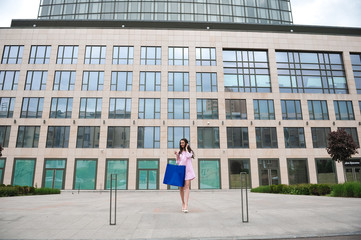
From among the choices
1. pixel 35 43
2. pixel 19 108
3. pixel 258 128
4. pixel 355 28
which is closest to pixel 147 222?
pixel 258 128

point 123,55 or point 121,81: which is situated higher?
point 123,55

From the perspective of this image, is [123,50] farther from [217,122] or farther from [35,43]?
[217,122]

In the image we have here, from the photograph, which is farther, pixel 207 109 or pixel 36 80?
pixel 36 80

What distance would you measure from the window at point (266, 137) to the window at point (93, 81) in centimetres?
2047

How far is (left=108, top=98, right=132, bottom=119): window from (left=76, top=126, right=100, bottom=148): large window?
101 inches

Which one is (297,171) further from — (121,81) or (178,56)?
(121,81)

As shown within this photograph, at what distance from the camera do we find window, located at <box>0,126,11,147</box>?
27328 mm

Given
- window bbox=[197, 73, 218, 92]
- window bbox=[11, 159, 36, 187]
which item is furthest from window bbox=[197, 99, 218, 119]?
window bbox=[11, 159, 36, 187]

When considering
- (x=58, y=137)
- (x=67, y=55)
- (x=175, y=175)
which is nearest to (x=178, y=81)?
(x=67, y=55)

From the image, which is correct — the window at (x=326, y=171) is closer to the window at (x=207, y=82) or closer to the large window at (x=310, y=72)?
the large window at (x=310, y=72)

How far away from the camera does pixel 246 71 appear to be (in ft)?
102

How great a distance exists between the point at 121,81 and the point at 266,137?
19.4 meters

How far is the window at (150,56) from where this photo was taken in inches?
1195

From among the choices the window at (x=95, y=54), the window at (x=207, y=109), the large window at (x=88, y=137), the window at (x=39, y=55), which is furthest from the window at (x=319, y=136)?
the window at (x=39, y=55)
